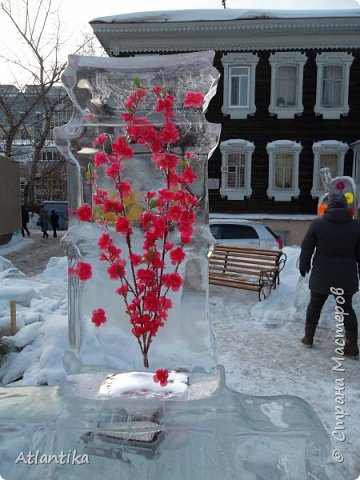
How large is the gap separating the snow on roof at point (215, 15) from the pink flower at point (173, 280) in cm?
1393

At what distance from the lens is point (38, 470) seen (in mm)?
2223

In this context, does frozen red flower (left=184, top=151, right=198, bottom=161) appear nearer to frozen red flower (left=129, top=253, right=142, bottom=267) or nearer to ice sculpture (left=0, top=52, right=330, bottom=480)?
ice sculpture (left=0, top=52, right=330, bottom=480)

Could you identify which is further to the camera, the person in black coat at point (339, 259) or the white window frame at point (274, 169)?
the white window frame at point (274, 169)

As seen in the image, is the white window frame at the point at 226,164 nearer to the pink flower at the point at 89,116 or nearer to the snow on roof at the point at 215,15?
the snow on roof at the point at 215,15

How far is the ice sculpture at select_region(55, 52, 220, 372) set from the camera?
267 centimetres

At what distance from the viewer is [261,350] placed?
4828mm

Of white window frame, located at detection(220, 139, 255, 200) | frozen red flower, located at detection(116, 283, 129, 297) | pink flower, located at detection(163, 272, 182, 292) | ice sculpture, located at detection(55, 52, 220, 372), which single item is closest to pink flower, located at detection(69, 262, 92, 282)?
ice sculpture, located at detection(55, 52, 220, 372)

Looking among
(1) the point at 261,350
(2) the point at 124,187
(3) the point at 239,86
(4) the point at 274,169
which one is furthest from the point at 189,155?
(3) the point at 239,86

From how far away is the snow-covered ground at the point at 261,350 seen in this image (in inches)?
139

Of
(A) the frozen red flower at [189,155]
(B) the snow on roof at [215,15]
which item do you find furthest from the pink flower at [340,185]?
(B) the snow on roof at [215,15]

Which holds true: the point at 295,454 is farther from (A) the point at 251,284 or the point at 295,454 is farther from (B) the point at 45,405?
(A) the point at 251,284

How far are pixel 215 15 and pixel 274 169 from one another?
5.77 metres

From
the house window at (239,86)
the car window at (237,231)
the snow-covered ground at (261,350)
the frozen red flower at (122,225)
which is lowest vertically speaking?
the snow-covered ground at (261,350)

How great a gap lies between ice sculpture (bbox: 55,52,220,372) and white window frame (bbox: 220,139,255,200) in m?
13.0
